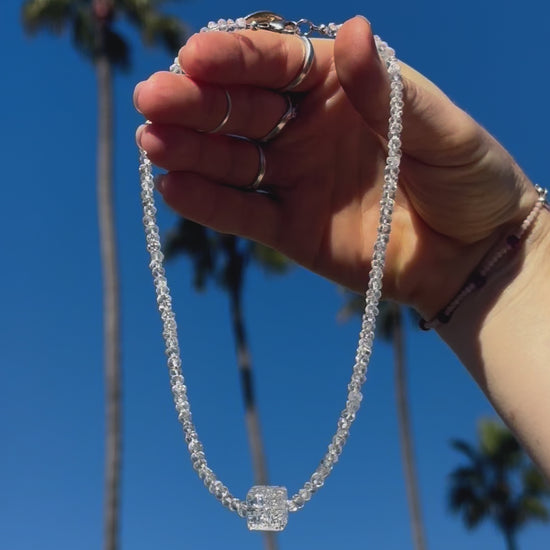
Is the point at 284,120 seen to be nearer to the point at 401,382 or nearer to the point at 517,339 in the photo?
the point at 517,339

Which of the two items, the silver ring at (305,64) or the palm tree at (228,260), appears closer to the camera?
the silver ring at (305,64)

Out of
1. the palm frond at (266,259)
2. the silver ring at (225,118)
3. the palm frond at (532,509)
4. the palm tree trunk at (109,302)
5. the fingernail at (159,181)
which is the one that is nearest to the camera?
the silver ring at (225,118)

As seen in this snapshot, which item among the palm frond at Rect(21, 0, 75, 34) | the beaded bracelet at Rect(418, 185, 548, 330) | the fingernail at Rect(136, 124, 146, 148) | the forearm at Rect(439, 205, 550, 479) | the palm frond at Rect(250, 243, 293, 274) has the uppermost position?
the palm frond at Rect(21, 0, 75, 34)

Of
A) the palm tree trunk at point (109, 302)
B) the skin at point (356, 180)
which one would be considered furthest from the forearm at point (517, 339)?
the palm tree trunk at point (109, 302)

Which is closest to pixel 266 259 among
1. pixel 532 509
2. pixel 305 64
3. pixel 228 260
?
pixel 228 260

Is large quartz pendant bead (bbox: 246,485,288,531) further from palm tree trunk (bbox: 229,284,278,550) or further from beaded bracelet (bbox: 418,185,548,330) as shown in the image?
palm tree trunk (bbox: 229,284,278,550)

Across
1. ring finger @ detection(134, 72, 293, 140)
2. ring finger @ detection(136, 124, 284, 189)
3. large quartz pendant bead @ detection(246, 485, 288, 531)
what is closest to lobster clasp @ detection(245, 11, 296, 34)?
ring finger @ detection(134, 72, 293, 140)

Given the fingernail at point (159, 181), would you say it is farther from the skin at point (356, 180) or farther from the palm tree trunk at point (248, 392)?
the palm tree trunk at point (248, 392)
